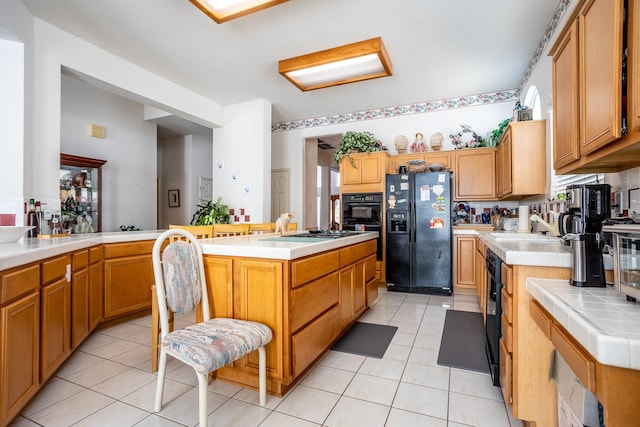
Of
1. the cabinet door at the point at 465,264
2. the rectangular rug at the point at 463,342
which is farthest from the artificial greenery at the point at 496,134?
the rectangular rug at the point at 463,342

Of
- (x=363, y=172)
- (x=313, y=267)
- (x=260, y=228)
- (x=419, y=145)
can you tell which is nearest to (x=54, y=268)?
(x=313, y=267)

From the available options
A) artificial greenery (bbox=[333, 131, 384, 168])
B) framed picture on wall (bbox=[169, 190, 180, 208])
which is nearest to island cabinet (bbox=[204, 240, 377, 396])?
artificial greenery (bbox=[333, 131, 384, 168])

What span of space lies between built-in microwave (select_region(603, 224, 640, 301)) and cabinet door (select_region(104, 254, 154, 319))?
350 cm

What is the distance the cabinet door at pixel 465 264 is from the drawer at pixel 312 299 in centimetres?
256

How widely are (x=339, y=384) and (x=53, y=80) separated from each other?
3.62m

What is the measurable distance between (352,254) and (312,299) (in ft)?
2.85

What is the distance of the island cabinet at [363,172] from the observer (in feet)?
15.6

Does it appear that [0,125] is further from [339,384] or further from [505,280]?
[505,280]

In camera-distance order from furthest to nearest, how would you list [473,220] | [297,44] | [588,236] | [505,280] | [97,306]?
[473,220] < [297,44] < [97,306] < [505,280] < [588,236]

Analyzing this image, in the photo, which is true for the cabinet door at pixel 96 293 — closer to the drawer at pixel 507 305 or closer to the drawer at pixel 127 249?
the drawer at pixel 127 249

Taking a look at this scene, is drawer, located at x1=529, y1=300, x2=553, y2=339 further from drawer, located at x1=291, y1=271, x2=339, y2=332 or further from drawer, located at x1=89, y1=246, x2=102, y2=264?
drawer, located at x1=89, y1=246, x2=102, y2=264

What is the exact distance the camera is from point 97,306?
2777 millimetres

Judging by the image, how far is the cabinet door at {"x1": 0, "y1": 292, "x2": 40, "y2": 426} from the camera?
1.44 metres

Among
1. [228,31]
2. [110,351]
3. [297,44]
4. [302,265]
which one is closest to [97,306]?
[110,351]
